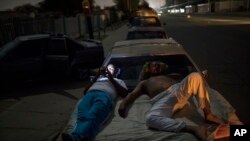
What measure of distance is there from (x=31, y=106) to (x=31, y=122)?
1328 mm

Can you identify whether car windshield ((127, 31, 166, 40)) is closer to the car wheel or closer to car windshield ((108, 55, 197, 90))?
the car wheel

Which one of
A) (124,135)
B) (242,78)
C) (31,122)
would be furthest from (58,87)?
→ (124,135)

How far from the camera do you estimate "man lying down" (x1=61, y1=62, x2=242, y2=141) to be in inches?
141

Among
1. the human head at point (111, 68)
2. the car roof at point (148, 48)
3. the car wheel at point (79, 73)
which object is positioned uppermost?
the car roof at point (148, 48)

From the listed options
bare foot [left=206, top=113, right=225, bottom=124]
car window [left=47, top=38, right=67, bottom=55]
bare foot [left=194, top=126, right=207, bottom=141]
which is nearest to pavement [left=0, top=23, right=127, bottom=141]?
car window [left=47, top=38, right=67, bottom=55]

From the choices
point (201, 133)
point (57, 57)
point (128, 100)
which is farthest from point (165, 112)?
point (57, 57)

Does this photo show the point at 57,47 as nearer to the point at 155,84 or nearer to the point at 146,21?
the point at 146,21

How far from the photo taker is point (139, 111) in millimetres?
Answer: 4453

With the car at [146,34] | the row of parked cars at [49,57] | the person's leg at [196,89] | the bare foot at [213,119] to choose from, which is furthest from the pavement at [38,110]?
the bare foot at [213,119]

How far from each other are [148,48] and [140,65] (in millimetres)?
341

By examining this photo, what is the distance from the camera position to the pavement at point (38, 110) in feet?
20.9

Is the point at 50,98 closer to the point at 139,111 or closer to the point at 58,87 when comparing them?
the point at 58,87

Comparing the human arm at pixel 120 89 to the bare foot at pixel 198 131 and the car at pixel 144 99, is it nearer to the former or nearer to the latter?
the car at pixel 144 99

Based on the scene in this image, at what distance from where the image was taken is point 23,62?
1030 centimetres
